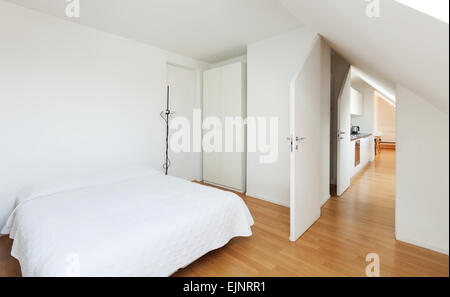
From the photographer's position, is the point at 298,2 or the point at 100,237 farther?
the point at 298,2

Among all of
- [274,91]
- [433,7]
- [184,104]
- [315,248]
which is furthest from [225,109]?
[433,7]

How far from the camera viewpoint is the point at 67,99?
2541mm

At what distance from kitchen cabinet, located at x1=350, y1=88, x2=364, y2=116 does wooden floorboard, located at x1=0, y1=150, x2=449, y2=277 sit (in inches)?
112

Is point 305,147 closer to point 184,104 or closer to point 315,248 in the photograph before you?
point 315,248

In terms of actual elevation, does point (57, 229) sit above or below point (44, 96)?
below

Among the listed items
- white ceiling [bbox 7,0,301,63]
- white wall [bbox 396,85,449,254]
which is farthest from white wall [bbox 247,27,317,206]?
white wall [bbox 396,85,449,254]

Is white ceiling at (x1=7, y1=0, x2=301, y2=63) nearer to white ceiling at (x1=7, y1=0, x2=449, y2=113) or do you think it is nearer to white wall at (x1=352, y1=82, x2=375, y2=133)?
white ceiling at (x1=7, y1=0, x2=449, y2=113)

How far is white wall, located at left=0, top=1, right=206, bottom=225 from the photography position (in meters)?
2.20

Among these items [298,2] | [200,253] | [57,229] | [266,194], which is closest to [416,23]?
[298,2]

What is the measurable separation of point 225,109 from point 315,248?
8.31 feet

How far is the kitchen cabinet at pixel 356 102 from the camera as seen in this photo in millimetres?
4879
